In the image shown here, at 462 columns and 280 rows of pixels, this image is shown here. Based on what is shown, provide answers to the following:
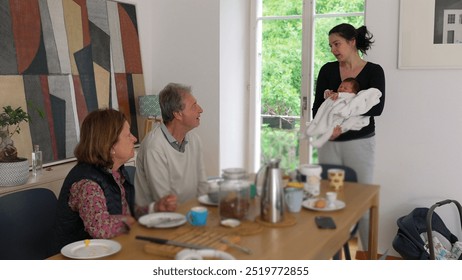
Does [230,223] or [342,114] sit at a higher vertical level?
[342,114]

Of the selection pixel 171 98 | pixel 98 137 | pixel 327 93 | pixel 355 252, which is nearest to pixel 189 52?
pixel 171 98

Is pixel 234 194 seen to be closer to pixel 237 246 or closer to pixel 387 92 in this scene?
pixel 237 246

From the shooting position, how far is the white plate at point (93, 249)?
857mm

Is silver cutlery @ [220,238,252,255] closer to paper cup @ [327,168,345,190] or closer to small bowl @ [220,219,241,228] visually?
small bowl @ [220,219,241,228]

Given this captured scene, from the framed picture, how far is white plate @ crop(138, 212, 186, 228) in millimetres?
439

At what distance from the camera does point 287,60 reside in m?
0.77

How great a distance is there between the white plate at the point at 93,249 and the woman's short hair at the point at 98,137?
0.21 metres

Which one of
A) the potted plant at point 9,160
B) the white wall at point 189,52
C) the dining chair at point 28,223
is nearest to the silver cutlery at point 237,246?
the white wall at point 189,52

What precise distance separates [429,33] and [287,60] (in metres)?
0.25

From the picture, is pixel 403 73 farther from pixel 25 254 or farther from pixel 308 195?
pixel 25 254

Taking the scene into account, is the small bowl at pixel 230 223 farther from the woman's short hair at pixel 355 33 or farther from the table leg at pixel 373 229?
the woman's short hair at pixel 355 33

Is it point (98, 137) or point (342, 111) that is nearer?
point (342, 111)

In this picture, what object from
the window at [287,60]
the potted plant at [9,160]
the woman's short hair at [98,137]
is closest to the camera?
the window at [287,60]

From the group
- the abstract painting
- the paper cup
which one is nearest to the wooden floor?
the paper cup
